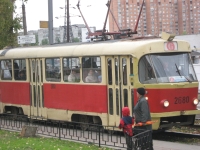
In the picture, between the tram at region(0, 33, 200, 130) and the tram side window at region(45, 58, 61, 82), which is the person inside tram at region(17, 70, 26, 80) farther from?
the tram side window at region(45, 58, 61, 82)

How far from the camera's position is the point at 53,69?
15844mm

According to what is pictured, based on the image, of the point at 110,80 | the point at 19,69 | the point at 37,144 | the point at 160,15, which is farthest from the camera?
the point at 160,15

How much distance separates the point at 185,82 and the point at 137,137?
161 inches

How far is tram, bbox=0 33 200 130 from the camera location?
12484 millimetres

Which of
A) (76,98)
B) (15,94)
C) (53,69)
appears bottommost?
(15,94)

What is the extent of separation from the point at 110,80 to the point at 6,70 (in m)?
6.96

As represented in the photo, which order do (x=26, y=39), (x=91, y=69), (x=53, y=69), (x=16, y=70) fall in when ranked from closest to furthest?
(x=91, y=69) → (x=53, y=69) → (x=16, y=70) → (x=26, y=39)

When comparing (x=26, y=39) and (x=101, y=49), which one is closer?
(x=101, y=49)

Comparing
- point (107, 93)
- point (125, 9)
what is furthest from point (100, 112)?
point (125, 9)

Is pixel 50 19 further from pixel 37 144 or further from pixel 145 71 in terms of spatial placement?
pixel 37 144

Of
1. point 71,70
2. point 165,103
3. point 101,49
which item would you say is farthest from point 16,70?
point 165,103

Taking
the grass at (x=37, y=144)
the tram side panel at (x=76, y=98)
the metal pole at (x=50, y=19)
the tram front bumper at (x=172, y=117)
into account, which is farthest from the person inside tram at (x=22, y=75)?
the tram front bumper at (x=172, y=117)

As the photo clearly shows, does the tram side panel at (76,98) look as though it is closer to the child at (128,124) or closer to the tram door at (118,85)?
the tram door at (118,85)

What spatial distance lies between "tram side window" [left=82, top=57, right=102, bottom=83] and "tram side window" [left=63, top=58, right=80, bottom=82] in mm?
358
